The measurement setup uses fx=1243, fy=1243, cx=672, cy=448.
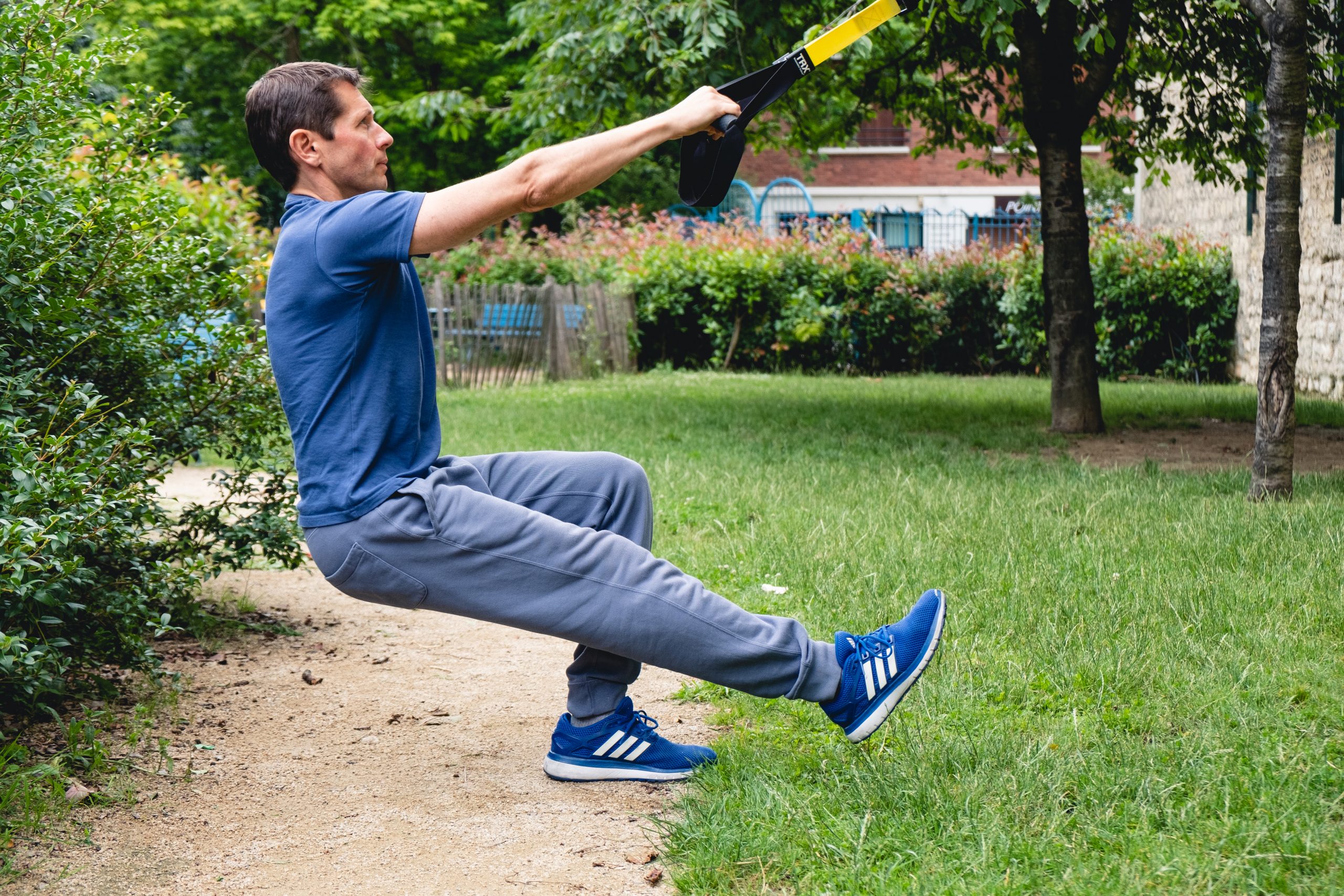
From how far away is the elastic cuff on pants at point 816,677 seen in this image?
2941 millimetres

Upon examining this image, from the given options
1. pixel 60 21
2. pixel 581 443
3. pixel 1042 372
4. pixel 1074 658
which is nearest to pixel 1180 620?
pixel 1074 658

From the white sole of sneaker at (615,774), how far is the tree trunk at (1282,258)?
420 cm

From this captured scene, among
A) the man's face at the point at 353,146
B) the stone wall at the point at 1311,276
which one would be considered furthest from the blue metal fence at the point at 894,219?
the man's face at the point at 353,146

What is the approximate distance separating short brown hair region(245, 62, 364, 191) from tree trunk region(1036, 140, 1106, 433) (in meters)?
7.44

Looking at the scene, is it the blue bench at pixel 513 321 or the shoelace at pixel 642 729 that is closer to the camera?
the shoelace at pixel 642 729

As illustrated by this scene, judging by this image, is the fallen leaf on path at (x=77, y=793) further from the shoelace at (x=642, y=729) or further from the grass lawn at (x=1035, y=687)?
the grass lawn at (x=1035, y=687)

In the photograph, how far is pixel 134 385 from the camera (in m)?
4.33

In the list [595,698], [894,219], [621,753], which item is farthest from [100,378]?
[894,219]

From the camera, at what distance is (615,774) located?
10.7ft

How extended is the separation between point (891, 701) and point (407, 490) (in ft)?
4.13

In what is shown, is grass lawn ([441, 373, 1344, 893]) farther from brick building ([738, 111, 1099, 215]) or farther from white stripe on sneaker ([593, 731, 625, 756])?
brick building ([738, 111, 1099, 215])

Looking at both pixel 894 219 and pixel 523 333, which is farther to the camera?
pixel 894 219

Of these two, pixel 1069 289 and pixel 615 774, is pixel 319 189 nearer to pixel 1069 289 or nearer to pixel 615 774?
pixel 615 774

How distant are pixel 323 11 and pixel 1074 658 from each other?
24.9 metres
